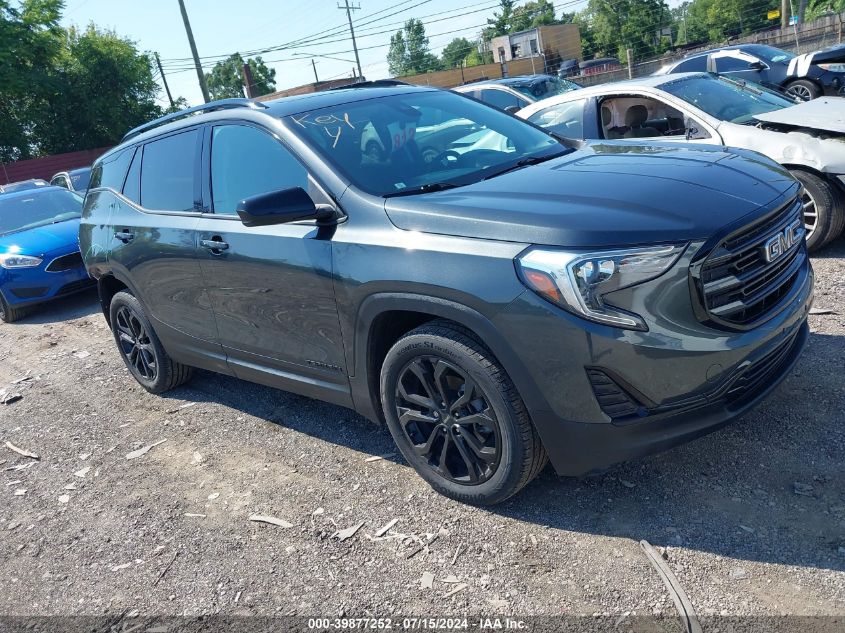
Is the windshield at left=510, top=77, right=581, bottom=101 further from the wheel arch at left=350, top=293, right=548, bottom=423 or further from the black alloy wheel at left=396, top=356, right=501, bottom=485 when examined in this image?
the black alloy wheel at left=396, top=356, right=501, bottom=485

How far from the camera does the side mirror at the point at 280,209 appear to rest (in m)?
3.19

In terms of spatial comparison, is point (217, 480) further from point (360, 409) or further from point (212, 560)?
point (360, 409)

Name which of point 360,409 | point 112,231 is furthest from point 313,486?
point 112,231

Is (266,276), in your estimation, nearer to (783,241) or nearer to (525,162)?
(525,162)

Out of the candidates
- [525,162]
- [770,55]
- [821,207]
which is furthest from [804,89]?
[525,162]

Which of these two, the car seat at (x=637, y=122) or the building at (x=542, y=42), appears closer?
the car seat at (x=637, y=122)

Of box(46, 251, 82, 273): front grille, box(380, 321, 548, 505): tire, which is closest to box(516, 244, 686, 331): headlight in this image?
box(380, 321, 548, 505): tire

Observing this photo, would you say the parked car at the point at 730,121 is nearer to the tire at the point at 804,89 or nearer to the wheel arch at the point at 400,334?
the wheel arch at the point at 400,334

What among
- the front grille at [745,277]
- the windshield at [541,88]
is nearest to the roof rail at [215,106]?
the front grille at [745,277]

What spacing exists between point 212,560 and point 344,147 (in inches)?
79.9

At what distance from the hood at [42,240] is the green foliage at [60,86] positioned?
31778 millimetres

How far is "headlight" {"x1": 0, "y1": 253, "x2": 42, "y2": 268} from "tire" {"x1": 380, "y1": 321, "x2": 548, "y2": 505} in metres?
6.95

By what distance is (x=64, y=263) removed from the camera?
879 cm

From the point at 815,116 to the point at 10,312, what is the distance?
345 inches
